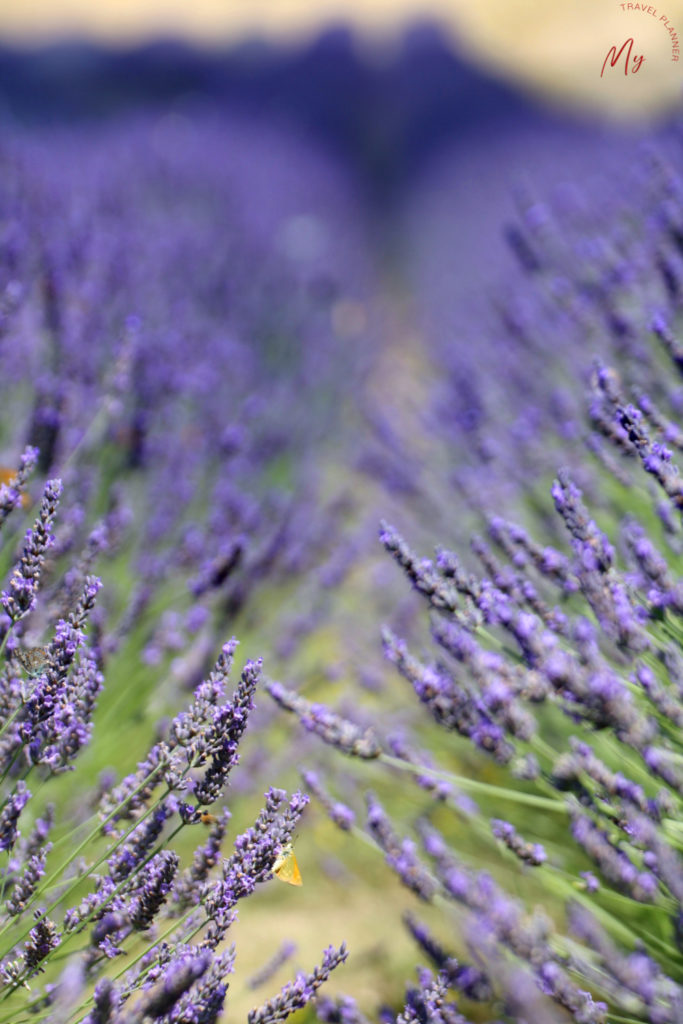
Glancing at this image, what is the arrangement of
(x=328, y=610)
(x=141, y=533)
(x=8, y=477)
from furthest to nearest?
1. (x=328, y=610)
2. (x=141, y=533)
3. (x=8, y=477)

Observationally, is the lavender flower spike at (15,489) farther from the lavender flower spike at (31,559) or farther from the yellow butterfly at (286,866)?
the yellow butterfly at (286,866)

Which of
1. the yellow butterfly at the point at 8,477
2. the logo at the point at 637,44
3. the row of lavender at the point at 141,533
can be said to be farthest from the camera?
the logo at the point at 637,44

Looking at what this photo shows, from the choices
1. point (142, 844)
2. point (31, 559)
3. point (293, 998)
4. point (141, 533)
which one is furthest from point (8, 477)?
point (293, 998)

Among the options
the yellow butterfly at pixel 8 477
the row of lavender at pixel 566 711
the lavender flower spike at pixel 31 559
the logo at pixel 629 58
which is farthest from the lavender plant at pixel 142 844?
the logo at pixel 629 58

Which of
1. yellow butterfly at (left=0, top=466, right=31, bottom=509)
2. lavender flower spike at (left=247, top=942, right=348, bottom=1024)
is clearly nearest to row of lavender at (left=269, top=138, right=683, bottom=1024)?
lavender flower spike at (left=247, top=942, right=348, bottom=1024)

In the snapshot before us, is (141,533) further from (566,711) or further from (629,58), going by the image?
(629,58)

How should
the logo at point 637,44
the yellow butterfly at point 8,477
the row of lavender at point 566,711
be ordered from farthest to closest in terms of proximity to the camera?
the logo at point 637,44
the yellow butterfly at point 8,477
the row of lavender at point 566,711

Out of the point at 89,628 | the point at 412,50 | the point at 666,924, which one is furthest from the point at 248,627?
the point at 412,50

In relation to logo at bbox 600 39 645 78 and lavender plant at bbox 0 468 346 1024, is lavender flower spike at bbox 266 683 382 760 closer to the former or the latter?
lavender plant at bbox 0 468 346 1024
